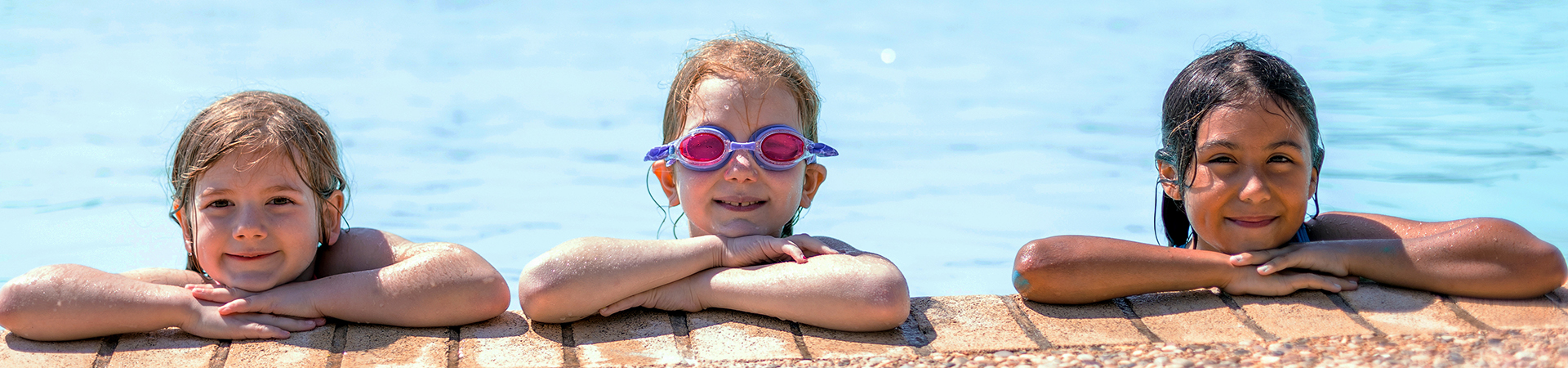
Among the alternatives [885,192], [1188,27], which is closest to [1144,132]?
[885,192]

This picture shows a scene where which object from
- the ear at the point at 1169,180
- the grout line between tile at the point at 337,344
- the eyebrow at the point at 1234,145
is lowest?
the grout line between tile at the point at 337,344

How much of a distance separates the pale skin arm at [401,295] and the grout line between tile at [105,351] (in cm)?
25

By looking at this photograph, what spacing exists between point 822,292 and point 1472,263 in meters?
1.88

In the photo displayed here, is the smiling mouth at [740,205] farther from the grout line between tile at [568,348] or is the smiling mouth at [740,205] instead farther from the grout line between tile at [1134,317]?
the grout line between tile at [1134,317]

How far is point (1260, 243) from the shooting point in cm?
364

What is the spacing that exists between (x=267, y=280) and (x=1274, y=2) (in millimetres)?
11547

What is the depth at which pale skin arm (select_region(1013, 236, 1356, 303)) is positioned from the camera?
11.4ft

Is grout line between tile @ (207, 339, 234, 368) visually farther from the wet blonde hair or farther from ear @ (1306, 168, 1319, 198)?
ear @ (1306, 168, 1319, 198)

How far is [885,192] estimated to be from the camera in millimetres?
8000

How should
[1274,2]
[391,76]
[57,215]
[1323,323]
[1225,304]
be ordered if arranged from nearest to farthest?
[1323,323], [1225,304], [57,215], [391,76], [1274,2]

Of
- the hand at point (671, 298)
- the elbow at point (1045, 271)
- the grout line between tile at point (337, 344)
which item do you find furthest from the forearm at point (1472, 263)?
the grout line between tile at point (337, 344)

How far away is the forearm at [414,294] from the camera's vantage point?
3.31 m

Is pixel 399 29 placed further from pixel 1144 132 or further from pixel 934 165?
pixel 1144 132

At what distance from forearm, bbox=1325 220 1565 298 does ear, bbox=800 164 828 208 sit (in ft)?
5.38
